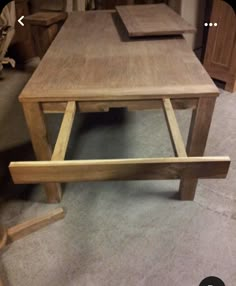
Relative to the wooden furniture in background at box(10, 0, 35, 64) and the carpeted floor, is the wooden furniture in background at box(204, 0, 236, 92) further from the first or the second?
the wooden furniture in background at box(10, 0, 35, 64)

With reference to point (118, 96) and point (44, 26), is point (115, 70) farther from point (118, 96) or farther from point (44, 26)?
point (44, 26)

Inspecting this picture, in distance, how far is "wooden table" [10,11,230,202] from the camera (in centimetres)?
59

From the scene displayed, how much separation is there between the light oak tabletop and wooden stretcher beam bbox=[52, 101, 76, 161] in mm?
44

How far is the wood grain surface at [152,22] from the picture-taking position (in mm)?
1234

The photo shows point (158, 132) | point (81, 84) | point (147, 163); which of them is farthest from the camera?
point (158, 132)

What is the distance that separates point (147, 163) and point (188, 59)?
662 millimetres

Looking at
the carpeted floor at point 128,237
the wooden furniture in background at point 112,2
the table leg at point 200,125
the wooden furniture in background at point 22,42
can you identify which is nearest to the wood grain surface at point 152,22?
the table leg at point 200,125

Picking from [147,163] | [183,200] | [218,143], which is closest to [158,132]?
[218,143]

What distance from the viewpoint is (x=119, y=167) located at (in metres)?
0.58

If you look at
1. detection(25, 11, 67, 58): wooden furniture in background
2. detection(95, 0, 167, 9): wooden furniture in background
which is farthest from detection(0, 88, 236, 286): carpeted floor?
detection(95, 0, 167, 9): wooden furniture in background

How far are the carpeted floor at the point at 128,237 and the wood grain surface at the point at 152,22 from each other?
0.60 meters

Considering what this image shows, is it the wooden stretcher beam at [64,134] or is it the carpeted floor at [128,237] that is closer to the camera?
the wooden stretcher beam at [64,134]

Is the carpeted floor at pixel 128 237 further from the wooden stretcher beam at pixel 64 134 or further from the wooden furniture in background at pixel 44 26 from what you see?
the wooden furniture in background at pixel 44 26

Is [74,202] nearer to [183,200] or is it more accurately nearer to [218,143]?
[183,200]
